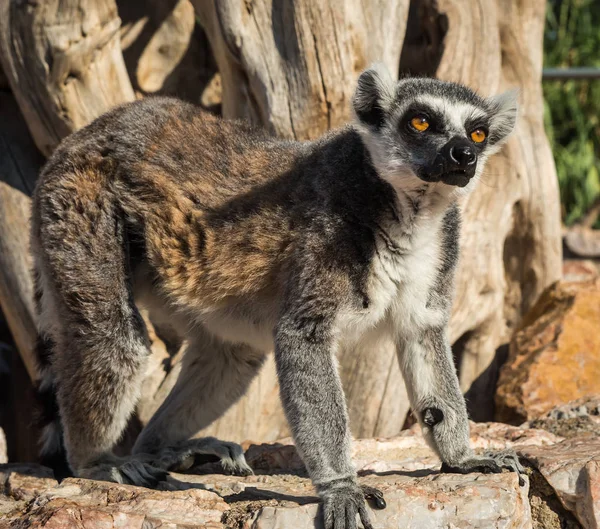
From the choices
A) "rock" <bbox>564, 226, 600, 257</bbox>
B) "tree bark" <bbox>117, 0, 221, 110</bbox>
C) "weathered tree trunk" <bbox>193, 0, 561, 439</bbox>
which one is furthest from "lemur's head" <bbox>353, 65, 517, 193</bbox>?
"rock" <bbox>564, 226, 600, 257</bbox>

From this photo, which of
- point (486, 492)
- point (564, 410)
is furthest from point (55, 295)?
point (564, 410)

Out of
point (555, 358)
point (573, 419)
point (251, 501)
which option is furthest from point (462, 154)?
point (555, 358)

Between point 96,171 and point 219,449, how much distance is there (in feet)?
6.01

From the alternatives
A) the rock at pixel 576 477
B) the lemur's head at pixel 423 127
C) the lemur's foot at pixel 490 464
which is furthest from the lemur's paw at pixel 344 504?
the lemur's head at pixel 423 127

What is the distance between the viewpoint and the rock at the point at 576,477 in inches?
179

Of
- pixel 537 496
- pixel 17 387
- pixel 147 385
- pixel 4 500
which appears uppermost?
pixel 4 500

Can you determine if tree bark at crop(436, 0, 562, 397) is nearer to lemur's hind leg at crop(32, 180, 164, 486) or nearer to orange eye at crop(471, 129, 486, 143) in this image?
orange eye at crop(471, 129, 486, 143)

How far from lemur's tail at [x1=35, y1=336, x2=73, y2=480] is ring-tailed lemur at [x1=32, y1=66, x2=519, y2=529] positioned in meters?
0.02

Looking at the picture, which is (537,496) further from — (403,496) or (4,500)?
(4,500)

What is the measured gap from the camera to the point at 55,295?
5.14 m

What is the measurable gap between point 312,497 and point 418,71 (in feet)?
16.5

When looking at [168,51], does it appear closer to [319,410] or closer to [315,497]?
[319,410]

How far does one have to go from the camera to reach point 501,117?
5027 millimetres

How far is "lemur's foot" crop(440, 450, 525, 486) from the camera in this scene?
4.69 m
